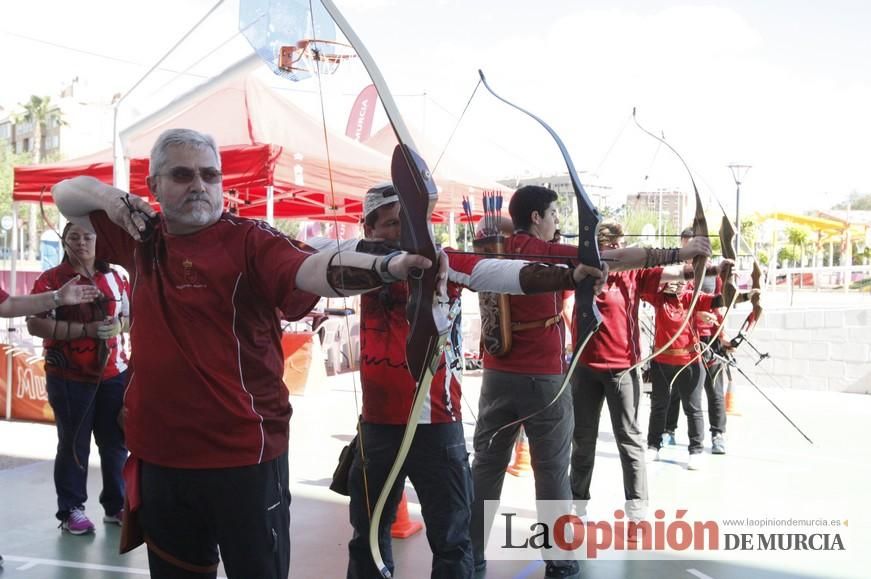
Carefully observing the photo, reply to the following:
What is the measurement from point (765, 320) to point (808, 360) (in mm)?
649

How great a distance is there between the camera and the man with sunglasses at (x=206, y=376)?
1.57m

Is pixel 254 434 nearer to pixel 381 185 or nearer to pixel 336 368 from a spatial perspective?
pixel 381 185

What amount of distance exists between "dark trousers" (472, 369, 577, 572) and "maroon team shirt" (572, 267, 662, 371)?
0.61 metres

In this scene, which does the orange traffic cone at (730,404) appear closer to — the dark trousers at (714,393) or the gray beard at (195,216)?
the dark trousers at (714,393)

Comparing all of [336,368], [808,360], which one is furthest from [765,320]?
[336,368]

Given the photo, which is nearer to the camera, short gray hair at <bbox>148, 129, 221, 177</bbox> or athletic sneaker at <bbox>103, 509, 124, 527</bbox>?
short gray hair at <bbox>148, 129, 221, 177</bbox>

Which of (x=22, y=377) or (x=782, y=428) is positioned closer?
(x=22, y=377)

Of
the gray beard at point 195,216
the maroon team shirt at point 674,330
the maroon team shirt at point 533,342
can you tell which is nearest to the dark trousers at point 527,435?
the maroon team shirt at point 533,342

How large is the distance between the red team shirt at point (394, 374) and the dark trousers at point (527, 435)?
1.82ft

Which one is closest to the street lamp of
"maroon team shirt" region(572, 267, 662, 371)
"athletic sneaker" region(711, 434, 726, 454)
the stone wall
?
"maroon team shirt" region(572, 267, 662, 371)

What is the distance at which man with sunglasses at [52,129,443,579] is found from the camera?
157 cm

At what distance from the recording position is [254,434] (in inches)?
62.9

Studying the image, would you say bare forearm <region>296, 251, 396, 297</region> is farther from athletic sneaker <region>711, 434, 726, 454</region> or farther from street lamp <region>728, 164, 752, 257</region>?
athletic sneaker <region>711, 434, 726, 454</region>

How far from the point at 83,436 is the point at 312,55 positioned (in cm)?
213
